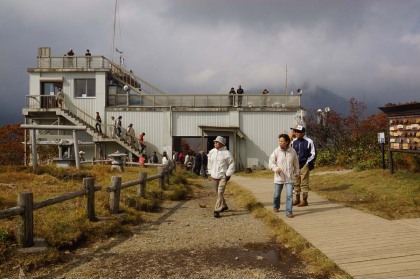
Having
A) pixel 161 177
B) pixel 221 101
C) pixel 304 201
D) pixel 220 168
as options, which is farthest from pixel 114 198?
pixel 221 101

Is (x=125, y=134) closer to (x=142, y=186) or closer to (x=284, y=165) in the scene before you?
(x=142, y=186)

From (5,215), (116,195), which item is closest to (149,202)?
(116,195)

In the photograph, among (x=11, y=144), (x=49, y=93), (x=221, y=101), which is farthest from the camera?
(x=11, y=144)

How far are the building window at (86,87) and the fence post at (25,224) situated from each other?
910 inches

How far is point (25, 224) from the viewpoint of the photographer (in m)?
5.63

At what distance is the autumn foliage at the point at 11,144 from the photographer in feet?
147

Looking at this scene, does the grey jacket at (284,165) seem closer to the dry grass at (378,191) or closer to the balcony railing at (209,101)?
the dry grass at (378,191)

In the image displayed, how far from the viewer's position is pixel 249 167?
27.4 m

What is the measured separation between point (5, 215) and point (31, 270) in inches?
32.0

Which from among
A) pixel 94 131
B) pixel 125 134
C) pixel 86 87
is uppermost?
pixel 86 87

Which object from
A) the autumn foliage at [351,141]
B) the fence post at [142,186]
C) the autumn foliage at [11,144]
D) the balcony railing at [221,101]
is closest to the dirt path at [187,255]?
the fence post at [142,186]

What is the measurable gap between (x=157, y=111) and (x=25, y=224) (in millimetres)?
22113

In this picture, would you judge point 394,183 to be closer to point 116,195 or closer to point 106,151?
point 116,195

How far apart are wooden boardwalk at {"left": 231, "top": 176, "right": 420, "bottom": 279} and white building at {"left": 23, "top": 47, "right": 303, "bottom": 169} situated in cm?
1892
